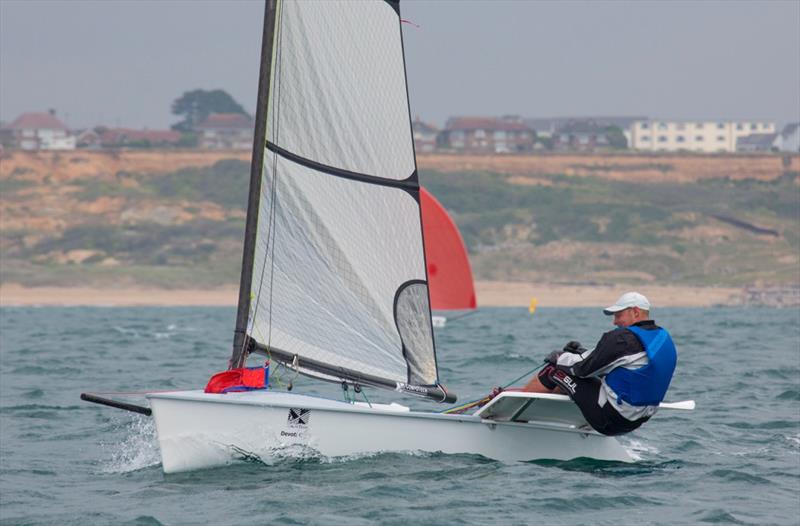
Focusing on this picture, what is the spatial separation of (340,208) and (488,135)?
11876 cm

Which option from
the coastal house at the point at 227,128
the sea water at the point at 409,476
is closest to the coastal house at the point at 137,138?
the coastal house at the point at 227,128

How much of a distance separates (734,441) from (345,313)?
442 centimetres

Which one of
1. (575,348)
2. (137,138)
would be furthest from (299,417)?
(137,138)

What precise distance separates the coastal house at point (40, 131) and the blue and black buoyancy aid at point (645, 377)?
12008 cm

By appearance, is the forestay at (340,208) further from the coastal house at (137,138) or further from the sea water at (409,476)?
the coastal house at (137,138)

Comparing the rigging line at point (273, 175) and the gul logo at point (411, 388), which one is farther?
the gul logo at point (411, 388)

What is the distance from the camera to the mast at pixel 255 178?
10133mm

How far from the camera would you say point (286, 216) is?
1036 centimetres

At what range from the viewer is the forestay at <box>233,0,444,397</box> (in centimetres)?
1030

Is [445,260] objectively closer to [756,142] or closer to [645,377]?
[645,377]

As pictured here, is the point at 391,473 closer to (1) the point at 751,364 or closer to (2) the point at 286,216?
(2) the point at 286,216

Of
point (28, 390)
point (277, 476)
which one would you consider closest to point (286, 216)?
point (277, 476)

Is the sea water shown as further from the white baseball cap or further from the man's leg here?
the white baseball cap

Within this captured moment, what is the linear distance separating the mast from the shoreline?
169 feet
